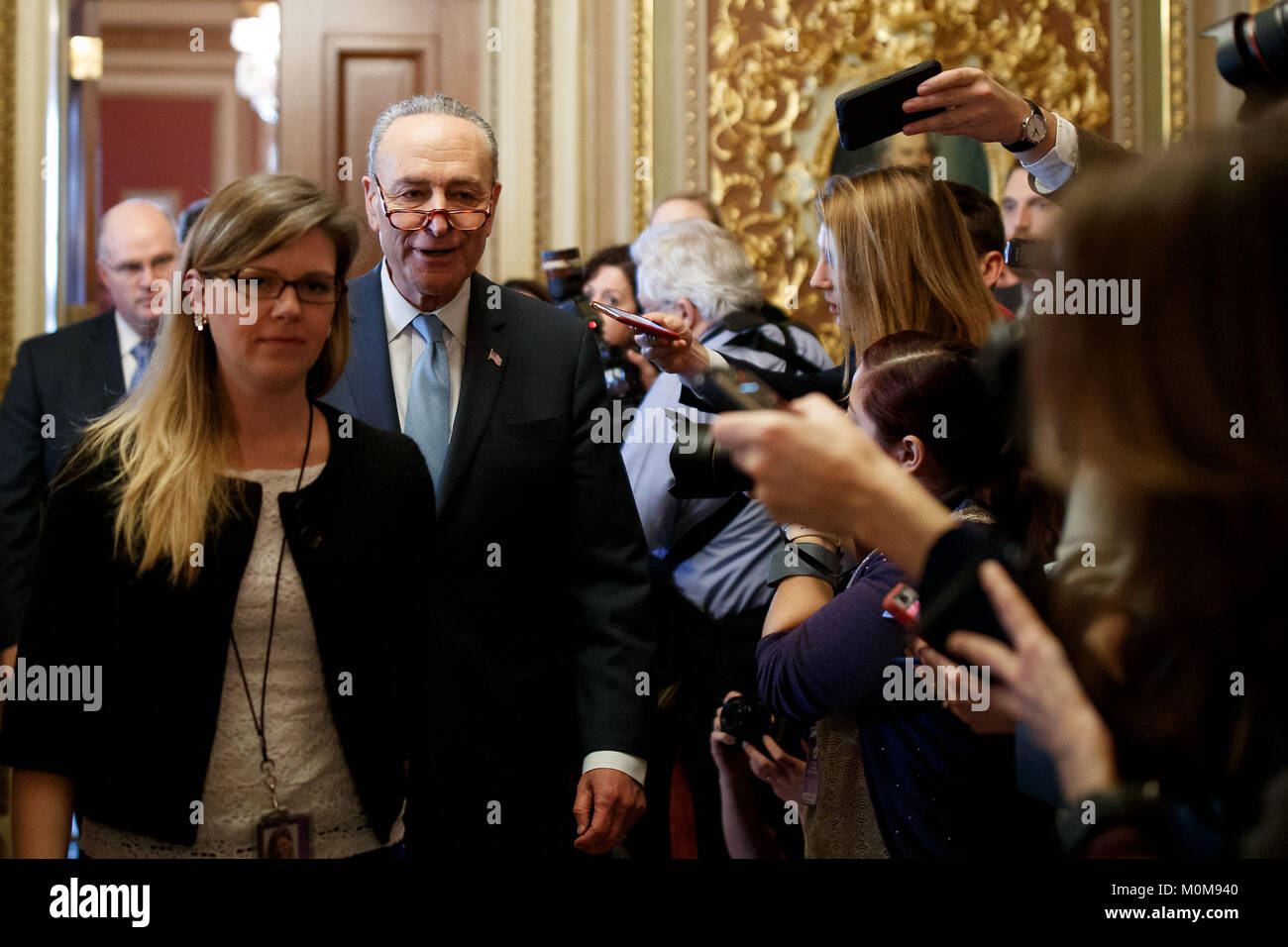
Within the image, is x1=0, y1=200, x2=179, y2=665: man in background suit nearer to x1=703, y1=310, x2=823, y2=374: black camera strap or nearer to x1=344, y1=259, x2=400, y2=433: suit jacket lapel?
x1=344, y1=259, x2=400, y2=433: suit jacket lapel

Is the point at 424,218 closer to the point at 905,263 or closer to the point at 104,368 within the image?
the point at 905,263

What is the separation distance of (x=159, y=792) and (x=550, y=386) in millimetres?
897

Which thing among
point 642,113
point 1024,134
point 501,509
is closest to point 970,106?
point 1024,134

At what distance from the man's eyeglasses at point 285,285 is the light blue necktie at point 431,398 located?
36 centimetres

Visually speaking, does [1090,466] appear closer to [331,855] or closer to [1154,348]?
[1154,348]

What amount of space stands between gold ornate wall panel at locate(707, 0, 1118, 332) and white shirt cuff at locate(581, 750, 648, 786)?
3.06 meters

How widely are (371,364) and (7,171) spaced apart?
3.24m

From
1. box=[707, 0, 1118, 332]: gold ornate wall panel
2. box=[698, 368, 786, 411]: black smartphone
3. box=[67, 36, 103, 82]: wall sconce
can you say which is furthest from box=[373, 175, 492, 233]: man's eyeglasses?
Result: box=[67, 36, 103, 82]: wall sconce

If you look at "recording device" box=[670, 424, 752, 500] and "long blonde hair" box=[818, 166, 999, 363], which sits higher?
"long blonde hair" box=[818, 166, 999, 363]

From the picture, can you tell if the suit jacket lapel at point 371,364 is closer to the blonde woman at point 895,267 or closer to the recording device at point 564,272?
the blonde woman at point 895,267

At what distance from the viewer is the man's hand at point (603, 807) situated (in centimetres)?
195

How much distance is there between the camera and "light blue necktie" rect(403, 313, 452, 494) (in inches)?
80.7

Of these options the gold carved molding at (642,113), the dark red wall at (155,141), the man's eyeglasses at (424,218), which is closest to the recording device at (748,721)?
the man's eyeglasses at (424,218)

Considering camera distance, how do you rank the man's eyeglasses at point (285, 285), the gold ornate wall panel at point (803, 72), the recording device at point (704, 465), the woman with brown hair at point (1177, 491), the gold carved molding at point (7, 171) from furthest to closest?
the gold ornate wall panel at point (803, 72) < the gold carved molding at point (7, 171) < the recording device at point (704, 465) < the man's eyeglasses at point (285, 285) < the woman with brown hair at point (1177, 491)
